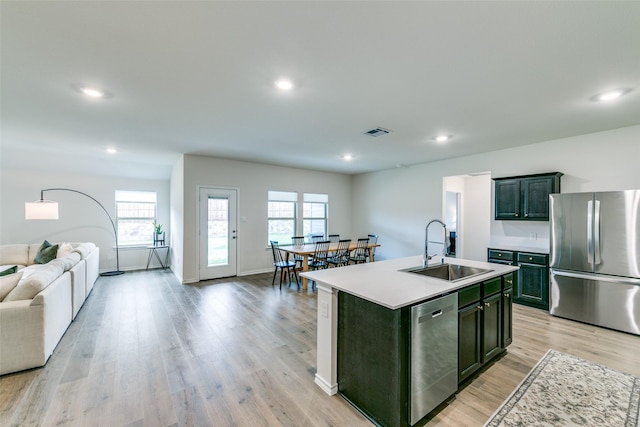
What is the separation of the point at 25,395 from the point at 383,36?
3.90m

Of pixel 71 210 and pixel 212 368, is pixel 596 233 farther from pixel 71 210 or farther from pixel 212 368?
pixel 71 210

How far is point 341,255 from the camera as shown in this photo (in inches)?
230

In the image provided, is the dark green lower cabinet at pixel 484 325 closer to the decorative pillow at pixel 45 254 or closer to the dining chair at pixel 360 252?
the dining chair at pixel 360 252

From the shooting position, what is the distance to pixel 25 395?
7.07 feet

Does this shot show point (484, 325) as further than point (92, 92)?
No

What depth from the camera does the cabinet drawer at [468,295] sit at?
85.2 inches

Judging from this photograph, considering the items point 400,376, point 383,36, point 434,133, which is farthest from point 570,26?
point 400,376

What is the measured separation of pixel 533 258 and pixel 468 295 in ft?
9.48

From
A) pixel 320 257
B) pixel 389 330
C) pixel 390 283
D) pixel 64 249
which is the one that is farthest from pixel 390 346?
pixel 64 249

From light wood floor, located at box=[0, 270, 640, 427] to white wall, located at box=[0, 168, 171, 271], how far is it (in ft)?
9.13

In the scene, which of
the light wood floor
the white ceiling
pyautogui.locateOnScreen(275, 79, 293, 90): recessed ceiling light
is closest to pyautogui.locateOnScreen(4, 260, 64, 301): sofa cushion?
the light wood floor

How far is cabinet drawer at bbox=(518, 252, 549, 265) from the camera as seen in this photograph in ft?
13.4

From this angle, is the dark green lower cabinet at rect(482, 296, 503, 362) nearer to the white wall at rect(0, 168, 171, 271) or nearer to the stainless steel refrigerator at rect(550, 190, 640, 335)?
the stainless steel refrigerator at rect(550, 190, 640, 335)

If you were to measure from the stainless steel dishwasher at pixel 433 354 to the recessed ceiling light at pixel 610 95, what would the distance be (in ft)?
8.70
